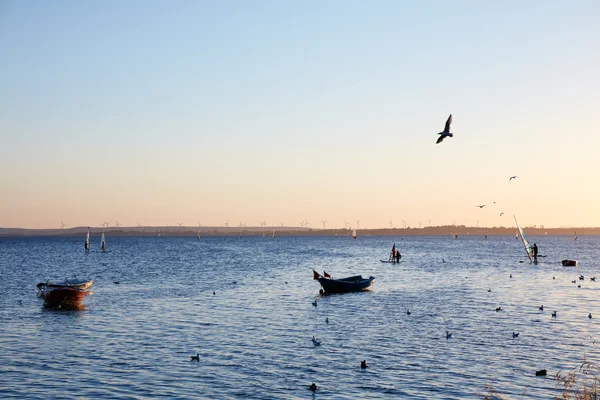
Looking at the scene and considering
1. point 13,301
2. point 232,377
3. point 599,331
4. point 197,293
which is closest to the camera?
point 232,377

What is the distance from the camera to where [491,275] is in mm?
80875

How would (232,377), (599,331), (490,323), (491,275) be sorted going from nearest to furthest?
(232,377) < (599,331) < (490,323) < (491,275)

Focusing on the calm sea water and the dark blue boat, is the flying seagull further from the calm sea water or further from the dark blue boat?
the dark blue boat

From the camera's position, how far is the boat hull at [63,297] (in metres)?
47.0

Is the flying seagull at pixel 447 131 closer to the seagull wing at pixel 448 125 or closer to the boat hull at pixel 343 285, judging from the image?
the seagull wing at pixel 448 125

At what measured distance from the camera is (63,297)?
154 feet

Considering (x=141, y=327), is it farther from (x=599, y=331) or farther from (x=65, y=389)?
(x=599, y=331)

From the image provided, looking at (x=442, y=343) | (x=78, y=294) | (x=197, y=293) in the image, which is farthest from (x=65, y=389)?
(x=197, y=293)

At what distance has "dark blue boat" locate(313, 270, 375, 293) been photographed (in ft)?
192

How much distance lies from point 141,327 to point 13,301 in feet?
66.1

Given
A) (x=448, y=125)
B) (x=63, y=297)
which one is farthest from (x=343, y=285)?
(x=448, y=125)

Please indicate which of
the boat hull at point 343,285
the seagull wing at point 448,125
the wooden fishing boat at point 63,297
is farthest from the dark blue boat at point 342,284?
the seagull wing at point 448,125

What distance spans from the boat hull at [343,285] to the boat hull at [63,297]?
22.4 m

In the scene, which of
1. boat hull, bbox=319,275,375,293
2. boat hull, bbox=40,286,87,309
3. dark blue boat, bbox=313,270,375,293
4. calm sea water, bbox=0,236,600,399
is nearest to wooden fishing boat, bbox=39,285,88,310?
boat hull, bbox=40,286,87,309
